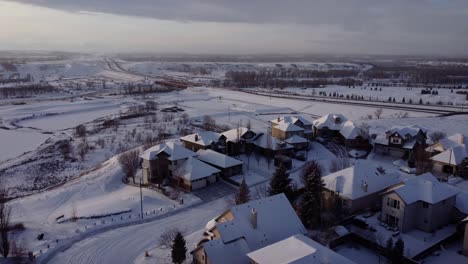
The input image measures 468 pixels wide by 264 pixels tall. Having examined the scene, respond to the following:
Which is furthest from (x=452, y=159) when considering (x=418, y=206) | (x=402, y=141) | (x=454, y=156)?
(x=418, y=206)

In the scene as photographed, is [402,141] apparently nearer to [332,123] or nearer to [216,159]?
[332,123]

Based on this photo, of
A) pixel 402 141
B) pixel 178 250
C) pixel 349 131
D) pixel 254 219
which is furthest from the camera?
pixel 349 131

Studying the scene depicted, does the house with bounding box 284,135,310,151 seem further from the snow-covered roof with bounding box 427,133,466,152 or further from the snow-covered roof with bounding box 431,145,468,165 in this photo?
the snow-covered roof with bounding box 431,145,468,165

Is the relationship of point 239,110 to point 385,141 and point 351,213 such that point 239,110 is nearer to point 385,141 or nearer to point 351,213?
point 385,141

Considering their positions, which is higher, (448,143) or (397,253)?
(448,143)

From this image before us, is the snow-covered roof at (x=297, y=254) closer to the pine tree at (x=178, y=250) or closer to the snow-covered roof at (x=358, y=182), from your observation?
the pine tree at (x=178, y=250)

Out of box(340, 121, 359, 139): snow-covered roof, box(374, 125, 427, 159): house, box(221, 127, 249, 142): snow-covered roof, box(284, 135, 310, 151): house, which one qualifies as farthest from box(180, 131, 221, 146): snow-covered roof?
box(374, 125, 427, 159): house
